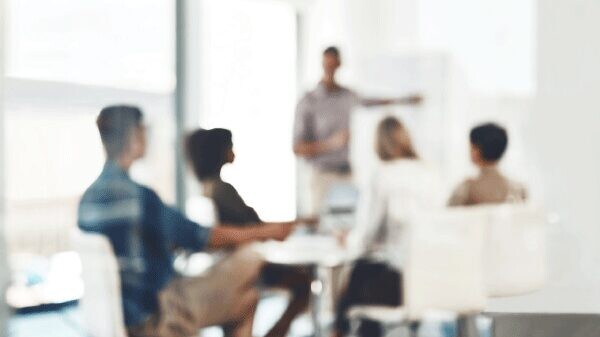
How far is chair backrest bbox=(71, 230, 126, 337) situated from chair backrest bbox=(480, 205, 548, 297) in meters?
1.13

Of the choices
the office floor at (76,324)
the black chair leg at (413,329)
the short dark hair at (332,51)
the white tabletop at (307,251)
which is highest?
the short dark hair at (332,51)

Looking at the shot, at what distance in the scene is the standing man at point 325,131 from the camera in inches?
73.0

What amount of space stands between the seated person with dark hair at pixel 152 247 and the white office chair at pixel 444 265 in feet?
1.71

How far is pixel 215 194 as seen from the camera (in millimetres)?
1673

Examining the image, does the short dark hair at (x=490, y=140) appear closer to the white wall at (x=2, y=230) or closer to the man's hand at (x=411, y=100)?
the man's hand at (x=411, y=100)

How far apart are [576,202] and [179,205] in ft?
4.47

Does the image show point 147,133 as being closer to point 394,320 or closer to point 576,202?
point 394,320

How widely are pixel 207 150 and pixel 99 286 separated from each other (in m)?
0.49

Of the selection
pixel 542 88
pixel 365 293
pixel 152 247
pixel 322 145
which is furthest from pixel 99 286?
pixel 542 88

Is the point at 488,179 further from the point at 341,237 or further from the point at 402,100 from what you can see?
the point at 341,237

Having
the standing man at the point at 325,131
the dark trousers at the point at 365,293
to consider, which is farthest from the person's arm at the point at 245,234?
the dark trousers at the point at 365,293

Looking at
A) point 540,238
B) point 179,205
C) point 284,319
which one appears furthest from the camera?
point 540,238

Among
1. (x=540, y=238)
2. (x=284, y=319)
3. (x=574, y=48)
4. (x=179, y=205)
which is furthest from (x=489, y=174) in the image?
(x=179, y=205)

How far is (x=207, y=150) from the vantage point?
1.72m
